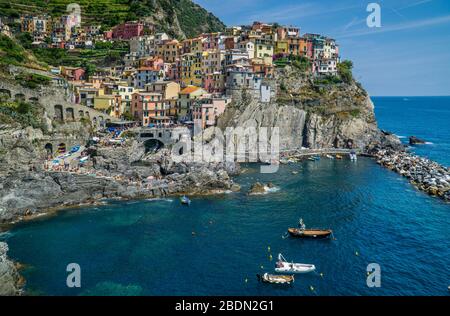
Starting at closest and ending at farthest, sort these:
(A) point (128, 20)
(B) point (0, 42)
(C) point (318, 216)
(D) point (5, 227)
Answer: (D) point (5, 227), (C) point (318, 216), (B) point (0, 42), (A) point (128, 20)

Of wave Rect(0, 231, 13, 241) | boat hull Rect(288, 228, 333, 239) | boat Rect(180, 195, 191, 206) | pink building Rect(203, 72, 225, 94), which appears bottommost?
wave Rect(0, 231, 13, 241)

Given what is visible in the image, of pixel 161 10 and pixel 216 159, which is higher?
pixel 161 10

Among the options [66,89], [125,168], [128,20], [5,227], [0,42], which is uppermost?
[128,20]

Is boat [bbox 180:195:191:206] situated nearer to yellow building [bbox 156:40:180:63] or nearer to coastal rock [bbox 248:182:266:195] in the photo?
coastal rock [bbox 248:182:266:195]

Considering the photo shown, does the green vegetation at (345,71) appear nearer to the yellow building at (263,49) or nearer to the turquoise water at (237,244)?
the yellow building at (263,49)

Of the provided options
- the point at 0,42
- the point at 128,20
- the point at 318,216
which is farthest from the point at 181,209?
the point at 128,20

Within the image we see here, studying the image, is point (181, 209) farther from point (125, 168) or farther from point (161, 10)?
point (161, 10)

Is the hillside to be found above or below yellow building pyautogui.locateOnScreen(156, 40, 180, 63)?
above

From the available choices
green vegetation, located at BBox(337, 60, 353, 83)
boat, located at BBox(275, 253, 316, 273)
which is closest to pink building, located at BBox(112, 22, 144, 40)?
green vegetation, located at BBox(337, 60, 353, 83)
